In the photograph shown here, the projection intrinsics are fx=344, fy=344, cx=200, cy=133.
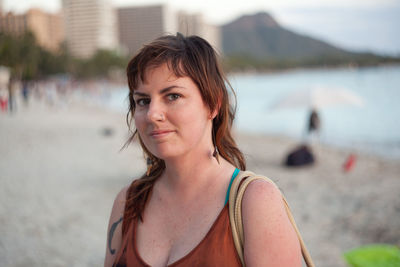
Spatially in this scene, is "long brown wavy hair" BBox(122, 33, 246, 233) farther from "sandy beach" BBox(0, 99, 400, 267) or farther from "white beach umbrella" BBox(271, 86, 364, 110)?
"white beach umbrella" BBox(271, 86, 364, 110)

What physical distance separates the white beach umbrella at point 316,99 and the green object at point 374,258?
773 cm

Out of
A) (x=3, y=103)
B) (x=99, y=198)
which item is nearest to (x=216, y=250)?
(x=3, y=103)

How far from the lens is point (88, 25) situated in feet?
488

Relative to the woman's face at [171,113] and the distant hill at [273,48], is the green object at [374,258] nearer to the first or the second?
the woman's face at [171,113]

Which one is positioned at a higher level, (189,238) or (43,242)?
(189,238)

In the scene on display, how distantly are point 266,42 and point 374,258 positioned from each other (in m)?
166

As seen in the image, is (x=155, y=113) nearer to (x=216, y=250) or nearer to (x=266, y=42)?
(x=216, y=250)

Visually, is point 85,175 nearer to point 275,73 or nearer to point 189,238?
point 189,238

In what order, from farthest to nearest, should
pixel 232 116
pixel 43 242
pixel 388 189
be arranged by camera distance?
pixel 388 189 → pixel 43 242 → pixel 232 116

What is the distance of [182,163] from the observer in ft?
4.67

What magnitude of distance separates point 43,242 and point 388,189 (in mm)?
7243

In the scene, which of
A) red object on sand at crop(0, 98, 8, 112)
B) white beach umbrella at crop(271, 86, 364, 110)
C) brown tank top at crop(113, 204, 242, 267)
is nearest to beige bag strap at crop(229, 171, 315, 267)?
brown tank top at crop(113, 204, 242, 267)

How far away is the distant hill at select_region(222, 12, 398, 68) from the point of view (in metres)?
87.1

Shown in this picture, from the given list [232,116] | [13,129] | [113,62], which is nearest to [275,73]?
[113,62]
